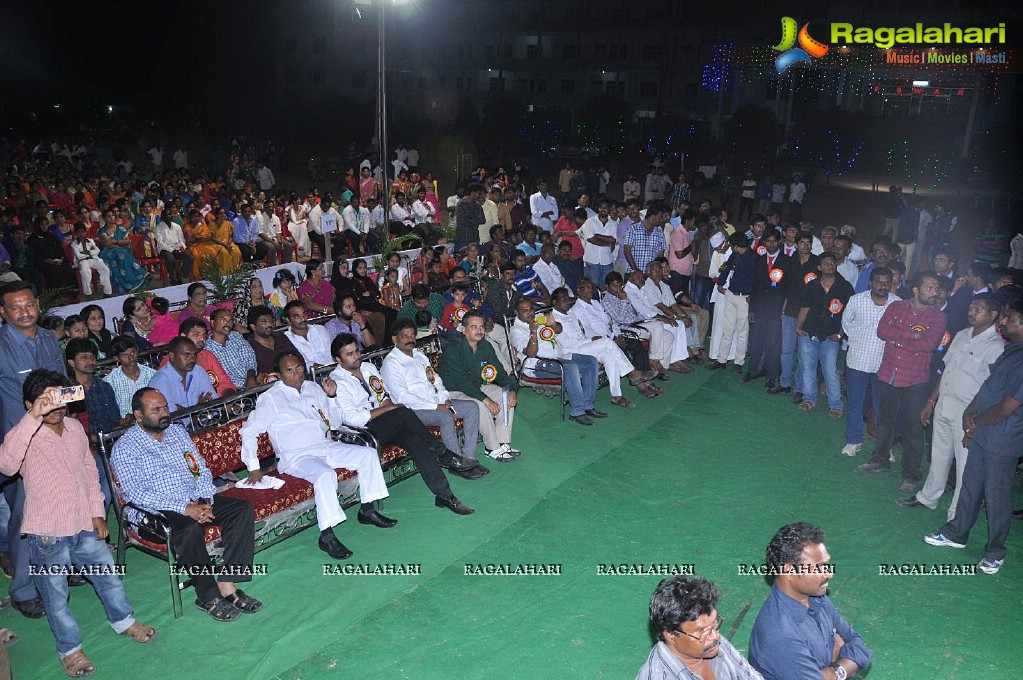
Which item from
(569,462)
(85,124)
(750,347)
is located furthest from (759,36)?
(569,462)

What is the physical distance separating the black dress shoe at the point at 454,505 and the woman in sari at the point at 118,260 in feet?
26.1

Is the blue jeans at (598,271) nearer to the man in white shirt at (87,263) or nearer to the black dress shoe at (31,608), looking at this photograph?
the man in white shirt at (87,263)

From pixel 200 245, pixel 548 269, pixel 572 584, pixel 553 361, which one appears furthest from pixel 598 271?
pixel 572 584

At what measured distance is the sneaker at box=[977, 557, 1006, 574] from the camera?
6312 millimetres

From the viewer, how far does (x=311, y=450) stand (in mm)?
6570

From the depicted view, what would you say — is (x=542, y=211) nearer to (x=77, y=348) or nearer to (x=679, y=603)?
(x=77, y=348)

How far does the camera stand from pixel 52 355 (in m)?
5.89

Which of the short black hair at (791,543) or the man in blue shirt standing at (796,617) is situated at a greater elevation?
the short black hair at (791,543)

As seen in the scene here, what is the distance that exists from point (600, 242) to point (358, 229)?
5593mm

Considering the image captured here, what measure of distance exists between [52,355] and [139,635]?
2.02 metres

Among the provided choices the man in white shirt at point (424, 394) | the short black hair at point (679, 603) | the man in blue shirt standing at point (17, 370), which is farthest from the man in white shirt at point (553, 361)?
the short black hair at point (679, 603)

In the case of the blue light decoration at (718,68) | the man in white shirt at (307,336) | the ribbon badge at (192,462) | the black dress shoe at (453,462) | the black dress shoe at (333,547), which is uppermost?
the blue light decoration at (718,68)

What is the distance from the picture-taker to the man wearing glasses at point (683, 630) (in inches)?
138

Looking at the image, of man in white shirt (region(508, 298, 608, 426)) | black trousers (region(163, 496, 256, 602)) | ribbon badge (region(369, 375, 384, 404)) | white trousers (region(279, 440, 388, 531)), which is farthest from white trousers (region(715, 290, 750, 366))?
black trousers (region(163, 496, 256, 602))
